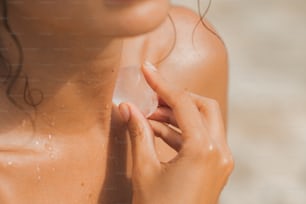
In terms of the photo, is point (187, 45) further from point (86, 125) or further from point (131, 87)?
point (86, 125)

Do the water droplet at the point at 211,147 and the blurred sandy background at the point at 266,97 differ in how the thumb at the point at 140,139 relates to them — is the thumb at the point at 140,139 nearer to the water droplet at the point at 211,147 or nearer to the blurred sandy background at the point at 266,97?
the water droplet at the point at 211,147

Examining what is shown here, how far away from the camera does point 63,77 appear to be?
1195 millimetres

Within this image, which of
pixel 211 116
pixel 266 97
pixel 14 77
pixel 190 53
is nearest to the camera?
pixel 14 77

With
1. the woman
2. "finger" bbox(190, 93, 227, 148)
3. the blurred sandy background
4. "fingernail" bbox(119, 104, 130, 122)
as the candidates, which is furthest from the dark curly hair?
the blurred sandy background

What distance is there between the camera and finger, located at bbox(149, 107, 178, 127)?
4.18ft

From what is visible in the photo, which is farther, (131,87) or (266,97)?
(266,97)

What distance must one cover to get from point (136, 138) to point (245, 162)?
4.22 ft

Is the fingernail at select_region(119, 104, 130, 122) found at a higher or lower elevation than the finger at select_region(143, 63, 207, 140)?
lower

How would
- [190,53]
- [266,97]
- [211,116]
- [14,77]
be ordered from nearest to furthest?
[14,77] < [211,116] < [190,53] < [266,97]

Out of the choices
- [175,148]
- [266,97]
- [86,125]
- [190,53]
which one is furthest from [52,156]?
[266,97]

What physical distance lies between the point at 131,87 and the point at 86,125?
0.34ft

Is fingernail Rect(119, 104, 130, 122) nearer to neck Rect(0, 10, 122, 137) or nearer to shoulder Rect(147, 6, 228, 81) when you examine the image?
neck Rect(0, 10, 122, 137)

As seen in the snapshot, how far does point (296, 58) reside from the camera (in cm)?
293

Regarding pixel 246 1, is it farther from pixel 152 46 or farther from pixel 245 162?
pixel 152 46
